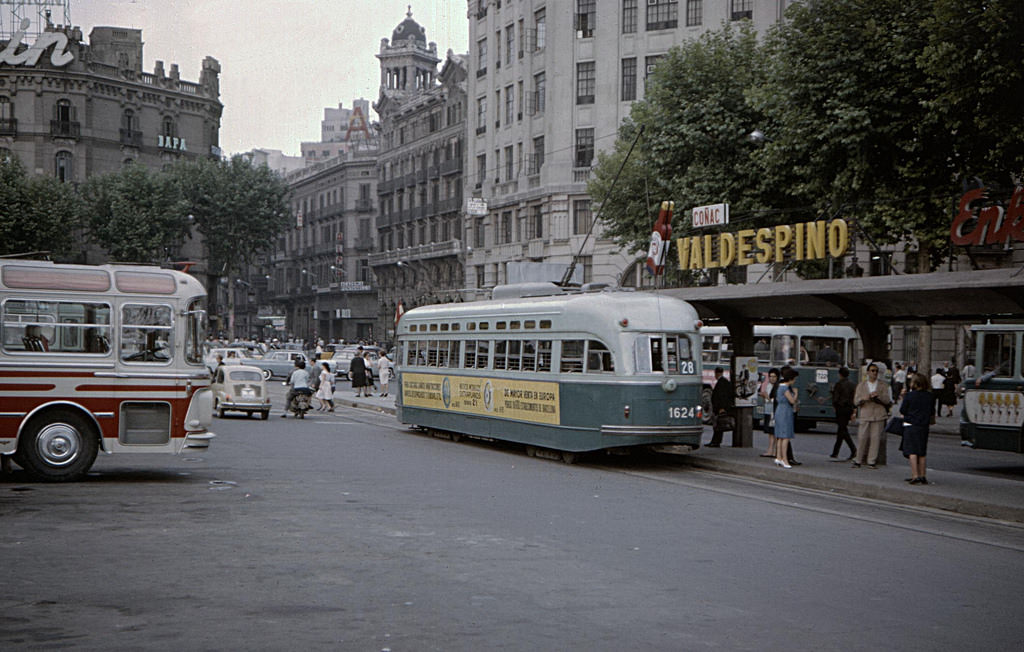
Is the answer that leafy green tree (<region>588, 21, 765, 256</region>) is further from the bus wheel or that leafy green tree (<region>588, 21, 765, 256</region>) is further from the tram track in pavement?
the bus wheel

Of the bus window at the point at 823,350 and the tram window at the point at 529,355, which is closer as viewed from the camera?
the tram window at the point at 529,355

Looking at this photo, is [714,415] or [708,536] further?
[714,415]

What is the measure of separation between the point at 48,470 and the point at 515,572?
8.40 m

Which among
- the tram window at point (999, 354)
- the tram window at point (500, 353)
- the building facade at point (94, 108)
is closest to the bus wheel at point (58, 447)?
the tram window at point (500, 353)

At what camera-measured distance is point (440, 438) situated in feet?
80.8

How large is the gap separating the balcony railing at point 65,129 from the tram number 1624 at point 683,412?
65.6 metres

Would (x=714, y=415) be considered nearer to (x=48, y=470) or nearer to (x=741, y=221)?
(x=48, y=470)

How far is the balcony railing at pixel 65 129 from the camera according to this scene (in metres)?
73.0

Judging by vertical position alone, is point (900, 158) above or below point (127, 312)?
above

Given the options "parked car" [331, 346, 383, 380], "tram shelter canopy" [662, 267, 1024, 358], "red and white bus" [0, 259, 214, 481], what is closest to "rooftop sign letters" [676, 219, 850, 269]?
"tram shelter canopy" [662, 267, 1024, 358]

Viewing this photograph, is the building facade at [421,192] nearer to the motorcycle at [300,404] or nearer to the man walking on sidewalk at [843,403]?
the motorcycle at [300,404]

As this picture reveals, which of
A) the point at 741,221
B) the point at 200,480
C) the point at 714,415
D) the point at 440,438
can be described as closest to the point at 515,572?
the point at 200,480

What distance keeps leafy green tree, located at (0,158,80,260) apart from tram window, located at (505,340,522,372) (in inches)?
1697

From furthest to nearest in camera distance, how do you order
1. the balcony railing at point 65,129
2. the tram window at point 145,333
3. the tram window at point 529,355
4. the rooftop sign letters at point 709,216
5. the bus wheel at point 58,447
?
1. the balcony railing at point 65,129
2. the rooftop sign letters at point 709,216
3. the tram window at point 529,355
4. the tram window at point 145,333
5. the bus wheel at point 58,447
